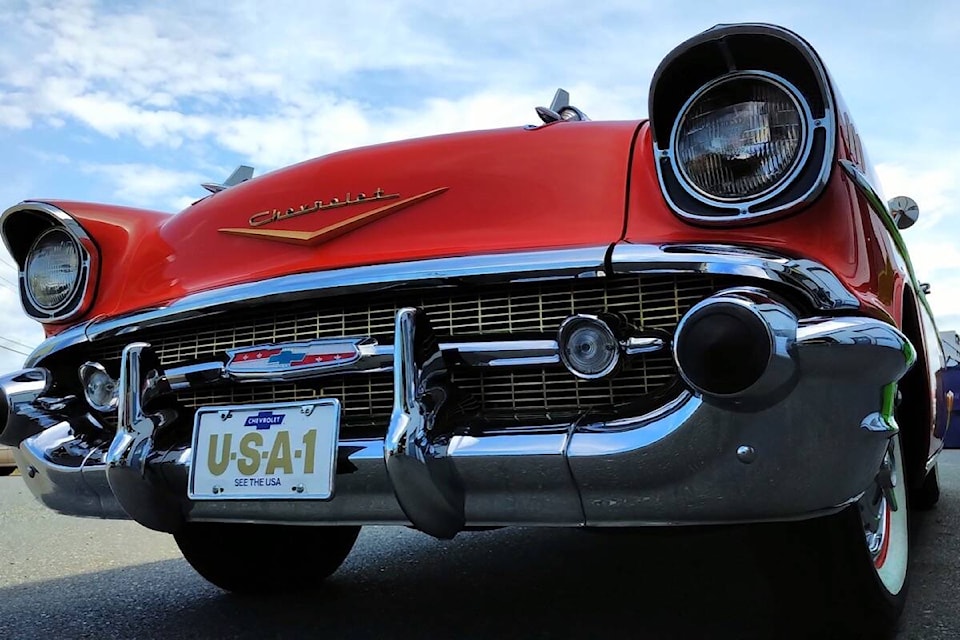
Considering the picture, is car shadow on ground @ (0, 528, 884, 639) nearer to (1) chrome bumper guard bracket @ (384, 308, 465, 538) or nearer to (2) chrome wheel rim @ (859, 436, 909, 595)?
(2) chrome wheel rim @ (859, 436, 909, 595)

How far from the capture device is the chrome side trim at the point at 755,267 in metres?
1.38

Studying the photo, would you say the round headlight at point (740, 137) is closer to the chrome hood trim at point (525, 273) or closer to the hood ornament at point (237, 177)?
the chrome hood trim at point (525, 273)

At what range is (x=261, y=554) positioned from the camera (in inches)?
98.5

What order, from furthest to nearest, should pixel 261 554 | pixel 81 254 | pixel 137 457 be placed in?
pixel 261 554 → pixel 81 254 → pixel 137 457

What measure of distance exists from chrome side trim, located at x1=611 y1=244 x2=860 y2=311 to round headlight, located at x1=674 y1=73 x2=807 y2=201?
0.12m

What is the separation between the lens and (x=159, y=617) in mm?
2236

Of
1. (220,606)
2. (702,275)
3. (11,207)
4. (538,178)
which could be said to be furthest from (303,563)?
(702,275)

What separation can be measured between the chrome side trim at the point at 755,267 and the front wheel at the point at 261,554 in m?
1.46

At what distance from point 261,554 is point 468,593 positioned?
2.04 feet

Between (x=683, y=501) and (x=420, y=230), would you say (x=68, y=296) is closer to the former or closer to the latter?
(x=420, y=230)

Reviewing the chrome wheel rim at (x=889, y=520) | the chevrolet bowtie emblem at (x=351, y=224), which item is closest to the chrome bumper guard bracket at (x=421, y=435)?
the chevrolet bowtie emblem at (x=351, y=224)

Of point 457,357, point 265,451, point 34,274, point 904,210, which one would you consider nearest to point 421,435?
point 457,357

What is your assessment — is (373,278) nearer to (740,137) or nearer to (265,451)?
(265,451)

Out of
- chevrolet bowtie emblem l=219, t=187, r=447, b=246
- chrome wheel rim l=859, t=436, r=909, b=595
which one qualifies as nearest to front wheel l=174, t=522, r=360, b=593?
chevrolet bowtie emblem l=219, t=187, r=447, b=246
